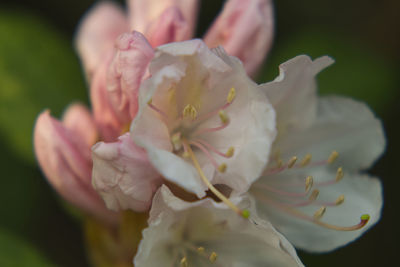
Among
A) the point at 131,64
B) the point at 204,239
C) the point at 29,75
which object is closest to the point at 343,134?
the point at 204,239

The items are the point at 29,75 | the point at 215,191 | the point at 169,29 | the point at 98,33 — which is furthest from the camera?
the point at 29,75

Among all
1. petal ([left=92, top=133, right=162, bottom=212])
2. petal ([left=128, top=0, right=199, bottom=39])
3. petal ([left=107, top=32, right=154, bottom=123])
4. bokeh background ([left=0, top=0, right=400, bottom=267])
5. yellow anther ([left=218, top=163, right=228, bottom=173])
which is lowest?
bokeh background ([left=0, top=0, right=400, bottom=267])

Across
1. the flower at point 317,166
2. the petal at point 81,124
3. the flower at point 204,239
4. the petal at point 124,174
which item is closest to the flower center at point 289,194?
the flower at point 317,166

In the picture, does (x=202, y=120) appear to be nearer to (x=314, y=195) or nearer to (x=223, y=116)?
(x=223, y=116)

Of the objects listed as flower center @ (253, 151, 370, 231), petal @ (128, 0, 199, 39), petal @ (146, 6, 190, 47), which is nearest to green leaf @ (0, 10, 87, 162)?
petal @ (128, 0, 199, 39)

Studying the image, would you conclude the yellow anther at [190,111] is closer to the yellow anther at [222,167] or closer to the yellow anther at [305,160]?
the yellow anther at [222,167]

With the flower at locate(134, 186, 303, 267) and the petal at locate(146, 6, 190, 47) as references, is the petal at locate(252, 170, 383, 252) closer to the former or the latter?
the flower at locate(134, 186, 303, 267)

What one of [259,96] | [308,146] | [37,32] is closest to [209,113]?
[259,96]
